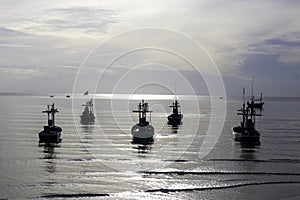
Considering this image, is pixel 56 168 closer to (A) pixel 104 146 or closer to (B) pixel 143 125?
(A) pixel 104 146

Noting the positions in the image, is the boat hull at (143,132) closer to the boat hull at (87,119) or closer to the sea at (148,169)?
the sea at (148,169)

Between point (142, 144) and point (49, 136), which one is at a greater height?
point (49, 136)

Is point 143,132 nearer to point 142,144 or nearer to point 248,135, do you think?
point 142,144

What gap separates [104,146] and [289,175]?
41.2 m

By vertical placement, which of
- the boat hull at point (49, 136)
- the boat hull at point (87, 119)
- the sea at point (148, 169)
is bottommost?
the sea at point (148, 169)

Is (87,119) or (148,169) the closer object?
(148,169)

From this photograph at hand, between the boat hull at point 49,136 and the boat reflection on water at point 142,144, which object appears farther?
the boat hull at point 49,136

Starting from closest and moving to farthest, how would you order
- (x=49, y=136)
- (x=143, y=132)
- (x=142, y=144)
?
(x=142, y=144) < (x=49, y=136) < (x=143, y=132)

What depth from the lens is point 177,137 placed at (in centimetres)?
11275

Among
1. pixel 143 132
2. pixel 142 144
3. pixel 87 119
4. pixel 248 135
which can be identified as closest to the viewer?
pixel 142 144

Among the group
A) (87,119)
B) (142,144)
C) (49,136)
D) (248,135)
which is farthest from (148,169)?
(87,119)

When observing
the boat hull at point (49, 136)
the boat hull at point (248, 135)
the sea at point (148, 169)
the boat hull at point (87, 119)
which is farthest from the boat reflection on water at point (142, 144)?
the boat hull at point (87, 119)

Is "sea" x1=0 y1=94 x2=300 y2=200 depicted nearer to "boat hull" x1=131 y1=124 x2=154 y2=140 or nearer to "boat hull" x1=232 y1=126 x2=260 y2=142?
"boat hull" x1=232 y1=126 x2=260 y2=142

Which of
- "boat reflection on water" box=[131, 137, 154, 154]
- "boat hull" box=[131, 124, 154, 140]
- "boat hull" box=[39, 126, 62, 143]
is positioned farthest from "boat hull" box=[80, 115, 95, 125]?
"boat hull" box=[39, 126, 62, 143]
